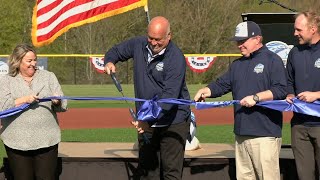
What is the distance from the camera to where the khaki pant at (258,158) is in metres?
6.79

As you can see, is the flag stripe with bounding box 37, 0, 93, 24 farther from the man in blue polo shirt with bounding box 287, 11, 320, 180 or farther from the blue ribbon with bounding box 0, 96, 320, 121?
the man in blue polo shirt with bounding box 287, 11, 320, 180

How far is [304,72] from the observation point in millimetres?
6809

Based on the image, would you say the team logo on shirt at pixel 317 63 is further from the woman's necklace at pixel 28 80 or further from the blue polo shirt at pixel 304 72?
the woman's necklace at pixel 28 80

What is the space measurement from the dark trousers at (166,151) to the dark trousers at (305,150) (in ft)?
3.55

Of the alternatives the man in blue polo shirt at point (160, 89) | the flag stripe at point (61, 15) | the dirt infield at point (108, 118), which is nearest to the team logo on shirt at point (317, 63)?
the man in blue polo shirt at point (160, 89)

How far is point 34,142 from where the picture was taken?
6.92m

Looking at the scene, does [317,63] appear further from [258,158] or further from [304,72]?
[258,158]

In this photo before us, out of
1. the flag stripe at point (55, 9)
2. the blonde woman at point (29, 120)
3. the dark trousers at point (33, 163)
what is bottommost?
the dark trousers at point (33, 163)

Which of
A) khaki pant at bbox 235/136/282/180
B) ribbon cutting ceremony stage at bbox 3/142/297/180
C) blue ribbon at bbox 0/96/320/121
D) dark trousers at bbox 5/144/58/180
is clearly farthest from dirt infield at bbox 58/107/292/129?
khaki pant at bbox 235/136/282/180

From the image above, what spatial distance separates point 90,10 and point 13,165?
310cm

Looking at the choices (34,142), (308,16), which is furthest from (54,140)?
(308,16)

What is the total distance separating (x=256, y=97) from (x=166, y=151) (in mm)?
1061

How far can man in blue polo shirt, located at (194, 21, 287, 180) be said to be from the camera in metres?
6.73

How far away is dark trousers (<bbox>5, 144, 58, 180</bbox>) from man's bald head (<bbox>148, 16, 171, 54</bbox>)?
147cm
